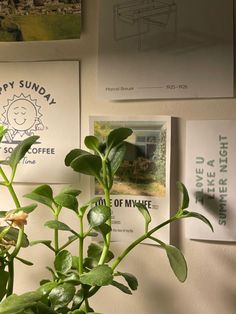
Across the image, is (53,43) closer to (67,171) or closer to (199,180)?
(67,171)

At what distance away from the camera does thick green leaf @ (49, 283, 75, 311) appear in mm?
604

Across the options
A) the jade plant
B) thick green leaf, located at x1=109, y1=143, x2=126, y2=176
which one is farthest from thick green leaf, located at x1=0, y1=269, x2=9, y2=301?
thick green leaf, located at x1=109, y1=143, x2=126, y2=176

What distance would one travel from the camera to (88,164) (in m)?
0.68

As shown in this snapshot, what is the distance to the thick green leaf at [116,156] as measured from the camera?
706 millimetres

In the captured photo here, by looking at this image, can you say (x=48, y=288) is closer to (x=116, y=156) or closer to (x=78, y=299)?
(x=78, y=299)

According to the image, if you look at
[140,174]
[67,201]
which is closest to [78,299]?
[67,201]

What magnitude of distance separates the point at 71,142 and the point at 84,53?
0.17 m

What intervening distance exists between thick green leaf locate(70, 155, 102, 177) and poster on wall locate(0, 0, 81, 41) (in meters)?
0.27

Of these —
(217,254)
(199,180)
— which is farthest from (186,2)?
(217,254)

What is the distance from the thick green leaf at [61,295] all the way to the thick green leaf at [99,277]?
0.09ft

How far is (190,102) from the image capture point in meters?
0.77

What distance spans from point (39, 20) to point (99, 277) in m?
0.50

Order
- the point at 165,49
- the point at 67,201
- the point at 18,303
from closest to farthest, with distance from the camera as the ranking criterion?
1. the point at 18,303
2. the point at 67,201
3. the point at 165,49

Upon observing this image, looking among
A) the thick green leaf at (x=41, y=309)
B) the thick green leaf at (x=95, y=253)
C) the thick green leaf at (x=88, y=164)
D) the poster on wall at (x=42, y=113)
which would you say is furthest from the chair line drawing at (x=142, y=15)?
the thick green leaf at (x=41, y=309)
